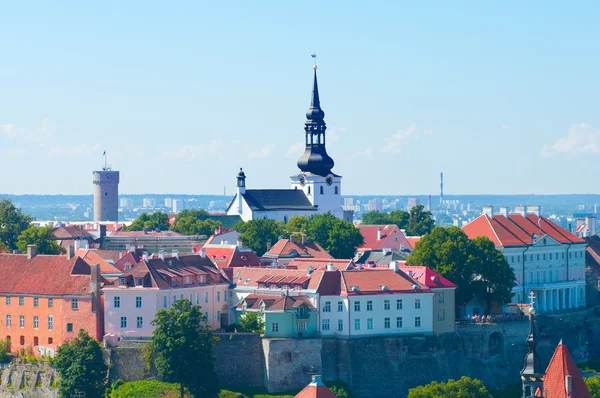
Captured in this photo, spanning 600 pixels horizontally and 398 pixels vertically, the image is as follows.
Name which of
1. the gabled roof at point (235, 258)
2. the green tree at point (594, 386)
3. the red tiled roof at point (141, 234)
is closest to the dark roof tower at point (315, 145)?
the red tiled roof at point (141, 234)

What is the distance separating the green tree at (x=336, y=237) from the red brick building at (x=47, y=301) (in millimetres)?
30945

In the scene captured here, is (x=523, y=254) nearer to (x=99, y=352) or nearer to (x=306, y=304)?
(x=306, y=304)

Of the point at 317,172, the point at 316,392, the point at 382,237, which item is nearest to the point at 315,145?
the point at 317,172

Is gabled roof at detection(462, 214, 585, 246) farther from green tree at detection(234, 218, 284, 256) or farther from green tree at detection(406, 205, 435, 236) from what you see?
green tree at detection(406, 205, 435, 236)

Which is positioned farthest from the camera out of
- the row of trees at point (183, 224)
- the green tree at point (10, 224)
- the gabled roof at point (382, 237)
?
the row of trees at point (183, 224)

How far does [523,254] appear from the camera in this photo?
130000 mm

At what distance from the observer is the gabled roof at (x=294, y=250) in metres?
124

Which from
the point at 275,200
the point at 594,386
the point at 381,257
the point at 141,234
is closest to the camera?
the point at 594,386

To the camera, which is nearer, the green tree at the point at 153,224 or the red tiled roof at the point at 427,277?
the red tiled roof at the point at 427,277

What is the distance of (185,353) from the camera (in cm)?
9631

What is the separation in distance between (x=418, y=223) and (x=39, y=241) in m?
50.4

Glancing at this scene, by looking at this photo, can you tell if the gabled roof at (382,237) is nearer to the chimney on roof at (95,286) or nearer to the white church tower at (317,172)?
the white church tower at (317,172)

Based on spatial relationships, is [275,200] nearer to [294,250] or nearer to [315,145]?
[315,145]

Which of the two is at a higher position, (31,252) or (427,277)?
(31,252)
